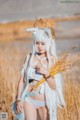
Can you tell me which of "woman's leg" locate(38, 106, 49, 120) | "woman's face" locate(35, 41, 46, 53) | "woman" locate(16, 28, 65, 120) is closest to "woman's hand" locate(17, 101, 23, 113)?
"woman" locate(16, 28, 65, 120)

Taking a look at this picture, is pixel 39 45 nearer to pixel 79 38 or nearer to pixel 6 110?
pixel 79 38

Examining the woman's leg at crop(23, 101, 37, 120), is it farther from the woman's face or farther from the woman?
the woman's face

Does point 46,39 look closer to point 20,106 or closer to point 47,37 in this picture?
point 47,37

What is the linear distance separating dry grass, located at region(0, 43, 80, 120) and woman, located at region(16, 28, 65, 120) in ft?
0.14

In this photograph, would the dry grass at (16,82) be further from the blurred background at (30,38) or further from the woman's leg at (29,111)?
the woman's leg at (29,111)

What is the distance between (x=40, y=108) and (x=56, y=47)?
0.43 metres

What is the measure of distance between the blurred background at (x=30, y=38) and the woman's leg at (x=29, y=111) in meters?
0.10

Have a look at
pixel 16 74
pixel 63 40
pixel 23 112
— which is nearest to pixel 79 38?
pixel 63 40

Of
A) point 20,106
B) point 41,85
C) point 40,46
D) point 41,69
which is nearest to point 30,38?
point 40,46

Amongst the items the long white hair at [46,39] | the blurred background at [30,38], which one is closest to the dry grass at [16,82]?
the blurred background at [30,38]

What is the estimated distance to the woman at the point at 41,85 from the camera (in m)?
2.13

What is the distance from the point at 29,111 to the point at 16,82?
0.22m

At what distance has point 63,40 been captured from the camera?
7.18 ft

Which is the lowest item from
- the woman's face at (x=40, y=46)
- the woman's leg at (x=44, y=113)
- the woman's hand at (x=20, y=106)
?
the woman's leg at (x=44, y=113)
